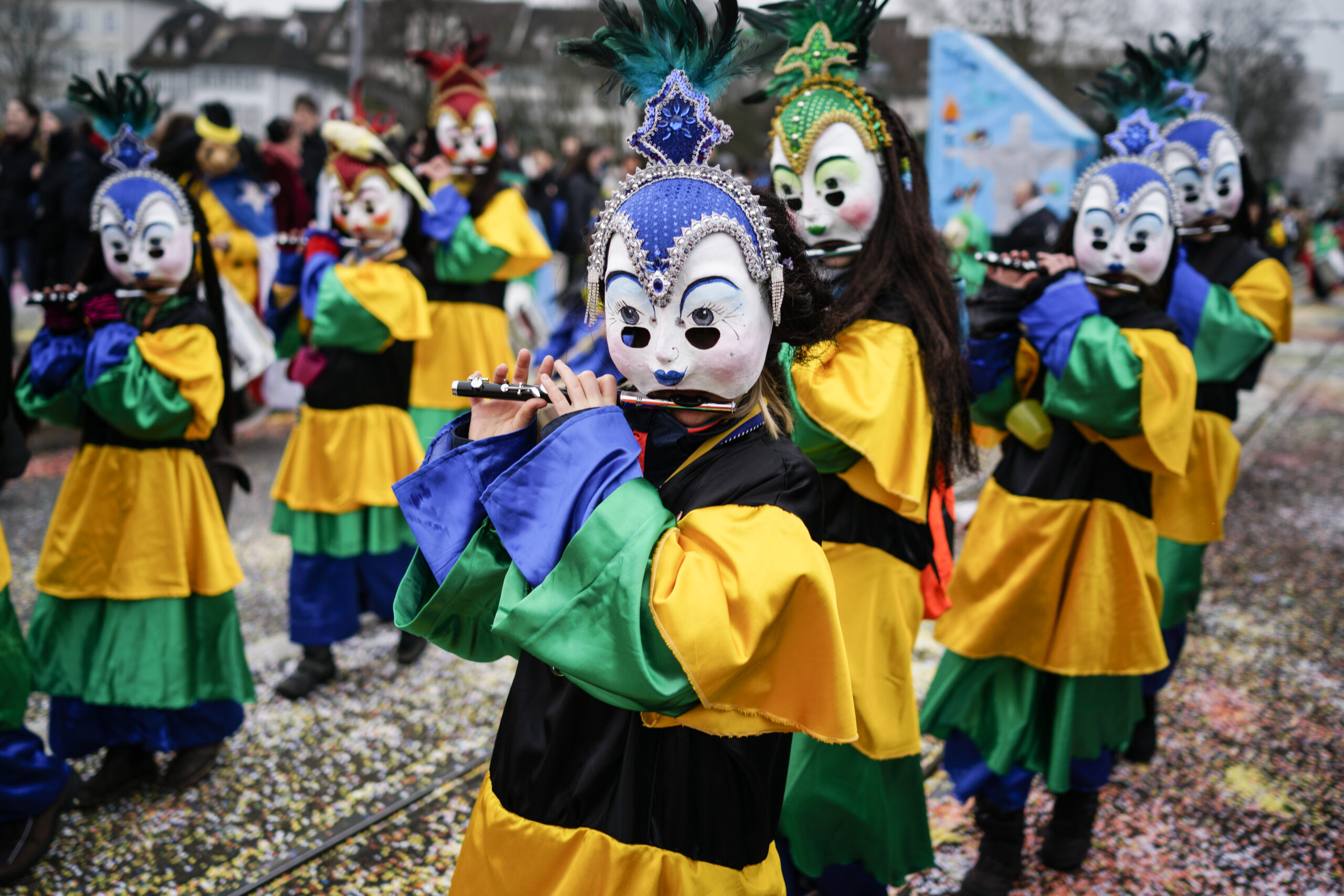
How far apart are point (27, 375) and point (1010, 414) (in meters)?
2.92

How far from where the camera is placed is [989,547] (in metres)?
2.99

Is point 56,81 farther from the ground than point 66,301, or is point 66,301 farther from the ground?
point 56,81

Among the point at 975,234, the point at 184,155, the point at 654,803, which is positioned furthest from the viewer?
the point at 975,234

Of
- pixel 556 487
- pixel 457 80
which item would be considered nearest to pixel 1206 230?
pixel 457 80

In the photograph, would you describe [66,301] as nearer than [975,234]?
Yes

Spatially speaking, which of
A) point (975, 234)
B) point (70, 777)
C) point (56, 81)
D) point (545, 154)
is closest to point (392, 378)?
point (70, 777)

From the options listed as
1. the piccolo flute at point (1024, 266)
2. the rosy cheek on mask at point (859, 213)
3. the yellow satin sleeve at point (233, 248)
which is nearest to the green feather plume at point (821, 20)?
the rosy cheek on mask at point (859, 213)

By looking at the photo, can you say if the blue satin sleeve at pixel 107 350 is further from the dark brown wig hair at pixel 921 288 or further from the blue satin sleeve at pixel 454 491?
the dark brown wig hair at pixel 921 288

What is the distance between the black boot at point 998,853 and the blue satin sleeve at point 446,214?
3341 mm

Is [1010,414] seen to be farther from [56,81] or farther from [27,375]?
[56,81]

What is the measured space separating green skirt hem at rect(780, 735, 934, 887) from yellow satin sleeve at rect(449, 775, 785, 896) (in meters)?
0.80

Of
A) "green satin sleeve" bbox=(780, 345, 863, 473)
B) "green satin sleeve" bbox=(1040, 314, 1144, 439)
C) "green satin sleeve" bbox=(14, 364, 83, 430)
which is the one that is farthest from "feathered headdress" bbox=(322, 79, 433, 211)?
"green satin sleeve" bbox=(1040, 314, 1144, 439)

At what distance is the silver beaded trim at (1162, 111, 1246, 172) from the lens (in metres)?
4.11

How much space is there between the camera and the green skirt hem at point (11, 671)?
2617mm
